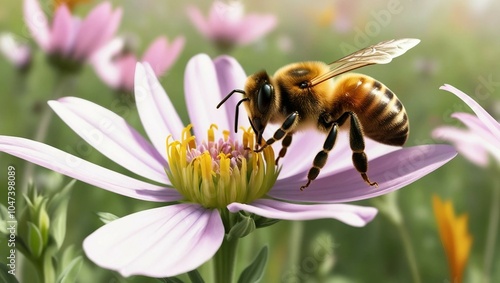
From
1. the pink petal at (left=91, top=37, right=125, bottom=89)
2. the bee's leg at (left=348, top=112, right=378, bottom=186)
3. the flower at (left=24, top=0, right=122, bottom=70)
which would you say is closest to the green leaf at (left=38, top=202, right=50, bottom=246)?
the bee's leg at (left=348, top=112, right=378, bottom=186)

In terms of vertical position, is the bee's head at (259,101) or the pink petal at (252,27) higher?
the bee's head at (259,101)

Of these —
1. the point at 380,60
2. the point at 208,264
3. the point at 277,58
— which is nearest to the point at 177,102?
the point at 277,58

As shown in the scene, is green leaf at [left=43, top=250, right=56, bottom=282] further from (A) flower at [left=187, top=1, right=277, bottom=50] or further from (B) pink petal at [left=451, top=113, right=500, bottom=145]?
(A) flower at [left=187, top=1, right=277, bottom=50]

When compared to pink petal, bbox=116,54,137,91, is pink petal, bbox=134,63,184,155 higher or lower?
higher

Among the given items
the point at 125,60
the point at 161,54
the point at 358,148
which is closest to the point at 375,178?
the point at 358,148

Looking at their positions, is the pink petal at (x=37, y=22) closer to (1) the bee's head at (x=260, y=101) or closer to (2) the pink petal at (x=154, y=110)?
(2) the pink petal at (x=154, y=110)

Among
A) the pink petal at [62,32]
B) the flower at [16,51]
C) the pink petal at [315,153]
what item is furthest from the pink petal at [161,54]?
the pink petal at [315,153]

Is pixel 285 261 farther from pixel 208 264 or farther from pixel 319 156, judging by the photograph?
pixel 319 156
